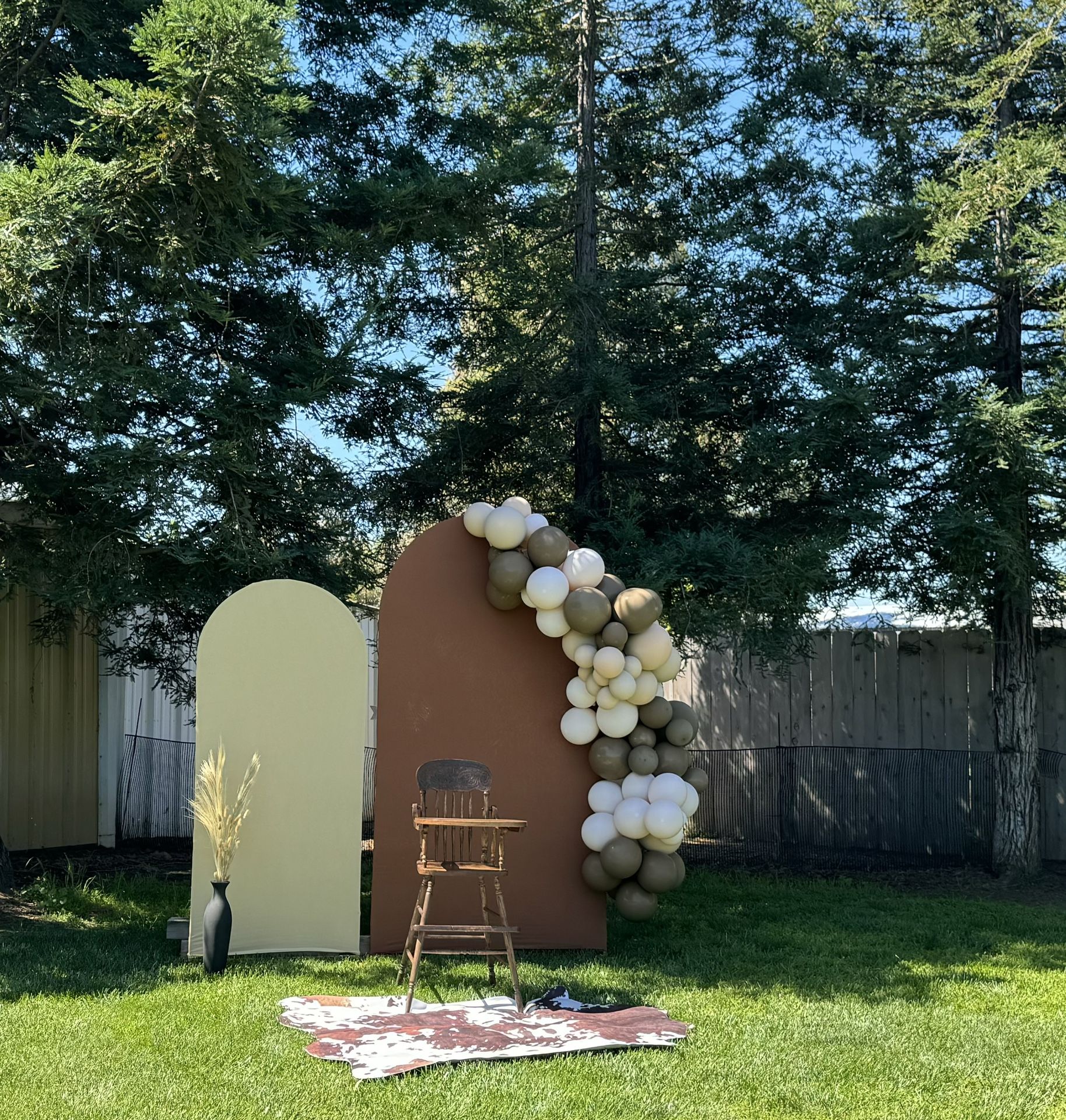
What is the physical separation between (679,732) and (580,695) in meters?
0.71

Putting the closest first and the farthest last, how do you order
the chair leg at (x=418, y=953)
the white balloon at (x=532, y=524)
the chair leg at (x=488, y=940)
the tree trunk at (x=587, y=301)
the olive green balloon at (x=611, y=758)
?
1. the chair leg at (x=418, y=953)
2. the chair leg at (x=488, y=940)
3. the olive green balloon at (x=611, y=758)
4. the white balloon at (x=532, y=524)
5. the tree trunk at (x=587, y=301)

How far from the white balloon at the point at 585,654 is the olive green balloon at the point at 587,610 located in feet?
0.36

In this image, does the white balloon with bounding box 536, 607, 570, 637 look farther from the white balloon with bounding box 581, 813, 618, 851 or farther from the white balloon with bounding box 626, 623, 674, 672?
the white balloon with bounding box 581, 813, 618, 851

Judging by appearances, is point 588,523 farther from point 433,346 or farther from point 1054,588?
point 1054,588

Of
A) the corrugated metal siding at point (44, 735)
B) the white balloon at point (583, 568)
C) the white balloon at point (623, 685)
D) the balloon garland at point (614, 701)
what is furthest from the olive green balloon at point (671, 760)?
the corrugated metal siding at point (44, 735)

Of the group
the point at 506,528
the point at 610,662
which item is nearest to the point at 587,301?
the point at 506,528

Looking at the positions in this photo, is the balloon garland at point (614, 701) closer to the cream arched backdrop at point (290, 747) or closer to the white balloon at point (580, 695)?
the white balloon at point (580, 695)

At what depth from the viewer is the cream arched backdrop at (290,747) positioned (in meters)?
7.41

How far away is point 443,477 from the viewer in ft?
33.7

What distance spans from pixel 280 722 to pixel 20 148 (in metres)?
5.10

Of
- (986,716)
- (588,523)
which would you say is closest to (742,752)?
(986,716)

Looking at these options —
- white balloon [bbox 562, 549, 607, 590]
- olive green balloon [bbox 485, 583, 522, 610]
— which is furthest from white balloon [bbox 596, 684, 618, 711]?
olive green balloon [bbox 485, 583, 522, 610]

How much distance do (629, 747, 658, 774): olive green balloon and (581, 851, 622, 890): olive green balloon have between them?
62cm

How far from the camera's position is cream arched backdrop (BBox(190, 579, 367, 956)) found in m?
7.41
